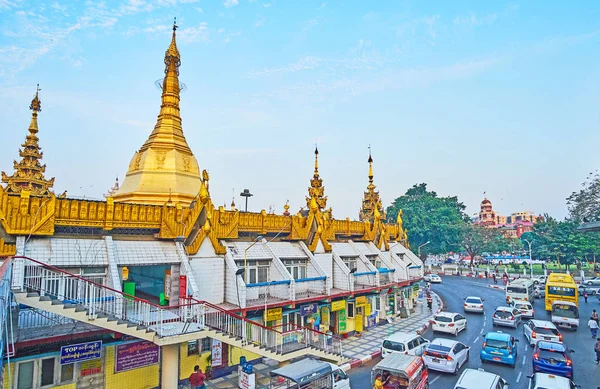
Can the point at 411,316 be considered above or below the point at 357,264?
below

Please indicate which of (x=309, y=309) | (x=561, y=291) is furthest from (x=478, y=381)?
(x=561, y=291)

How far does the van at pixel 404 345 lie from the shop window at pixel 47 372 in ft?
50.9

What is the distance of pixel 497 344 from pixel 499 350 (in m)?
0.35

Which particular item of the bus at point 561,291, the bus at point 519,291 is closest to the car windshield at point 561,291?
the bus at point 561,291

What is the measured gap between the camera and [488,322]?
31.6 metres

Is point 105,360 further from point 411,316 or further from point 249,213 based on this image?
point 411,316

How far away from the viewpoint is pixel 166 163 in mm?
26547

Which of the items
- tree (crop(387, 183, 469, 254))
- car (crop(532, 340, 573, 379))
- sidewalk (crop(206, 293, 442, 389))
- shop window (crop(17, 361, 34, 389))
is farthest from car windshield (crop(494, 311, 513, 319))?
tree (crop(387, 183, 469, 254))

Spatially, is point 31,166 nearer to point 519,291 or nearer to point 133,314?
point 133,314

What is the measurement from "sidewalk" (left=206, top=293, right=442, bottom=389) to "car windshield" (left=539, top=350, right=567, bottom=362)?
8.68 m

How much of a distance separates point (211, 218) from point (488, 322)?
84.9 feet

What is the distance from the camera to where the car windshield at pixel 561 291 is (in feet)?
108

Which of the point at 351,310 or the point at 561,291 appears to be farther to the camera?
the point at 561,291

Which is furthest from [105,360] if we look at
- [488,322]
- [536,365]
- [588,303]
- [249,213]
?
[588,303]
